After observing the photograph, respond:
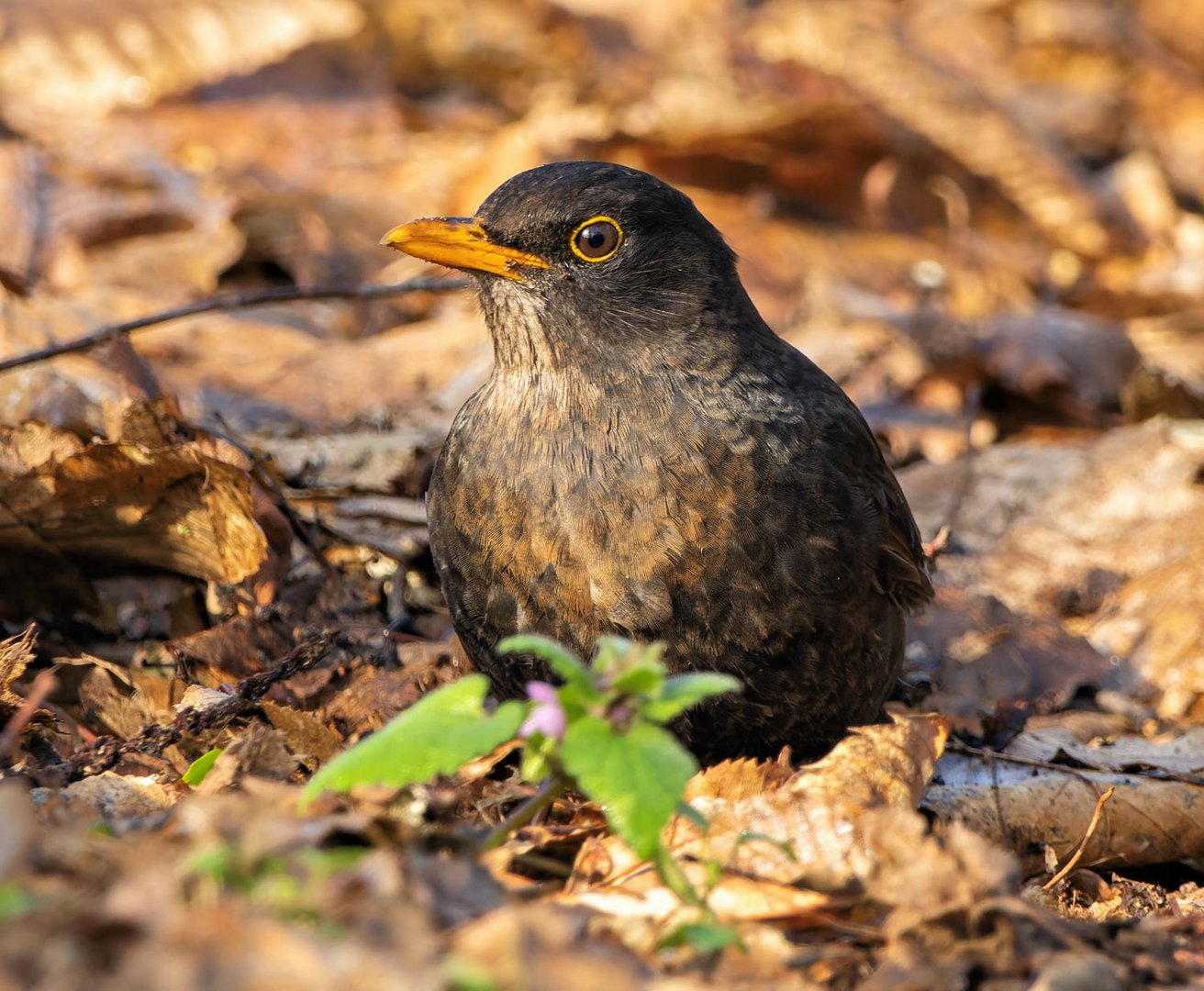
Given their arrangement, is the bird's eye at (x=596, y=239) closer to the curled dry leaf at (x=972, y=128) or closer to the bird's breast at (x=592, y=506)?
the bird's breast at (x=592, y=506)

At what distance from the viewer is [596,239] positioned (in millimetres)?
4352

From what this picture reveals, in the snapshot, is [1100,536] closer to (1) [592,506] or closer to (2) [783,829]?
(1) [592,506]

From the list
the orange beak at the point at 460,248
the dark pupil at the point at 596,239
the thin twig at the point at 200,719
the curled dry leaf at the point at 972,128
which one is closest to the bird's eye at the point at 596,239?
the dark pupil at the point at 596,239

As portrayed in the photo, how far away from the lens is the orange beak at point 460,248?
167 inches

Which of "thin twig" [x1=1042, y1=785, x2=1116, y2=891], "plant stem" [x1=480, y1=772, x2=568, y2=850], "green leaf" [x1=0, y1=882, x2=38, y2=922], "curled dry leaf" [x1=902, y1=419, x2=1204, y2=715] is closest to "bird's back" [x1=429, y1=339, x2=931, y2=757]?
"thin twig" [x1=1042, y1=785, x2=1116, y2=891]

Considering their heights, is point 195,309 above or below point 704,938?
above

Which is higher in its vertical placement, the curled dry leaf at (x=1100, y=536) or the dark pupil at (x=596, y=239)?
the dark pupil at (x=596, y=239)

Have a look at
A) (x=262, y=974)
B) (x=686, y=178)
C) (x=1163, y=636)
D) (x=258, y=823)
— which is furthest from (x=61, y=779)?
(x=686, y=178)

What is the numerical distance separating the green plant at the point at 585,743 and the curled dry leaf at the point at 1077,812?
6.86ft

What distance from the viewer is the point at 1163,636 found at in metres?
5.75

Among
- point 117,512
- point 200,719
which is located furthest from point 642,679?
point 117,512

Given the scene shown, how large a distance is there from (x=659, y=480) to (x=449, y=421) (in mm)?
2906

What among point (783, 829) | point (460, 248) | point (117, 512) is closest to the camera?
point (783, 829)

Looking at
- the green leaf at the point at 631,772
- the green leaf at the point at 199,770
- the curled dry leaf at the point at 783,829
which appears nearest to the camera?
the green leaf at the point at 631,772
